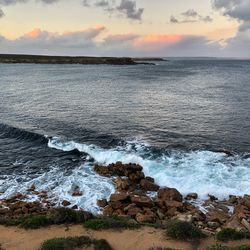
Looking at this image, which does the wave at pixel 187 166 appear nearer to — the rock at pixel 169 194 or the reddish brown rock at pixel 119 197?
the rock at pixel 169 194

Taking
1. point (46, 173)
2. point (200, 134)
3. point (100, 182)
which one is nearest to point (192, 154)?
point (200, 134)

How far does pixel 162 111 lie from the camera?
177 feet

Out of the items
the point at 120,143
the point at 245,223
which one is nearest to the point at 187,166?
the point at 120,143

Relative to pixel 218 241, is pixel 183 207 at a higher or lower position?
lower

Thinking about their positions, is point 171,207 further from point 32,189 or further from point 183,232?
point 32,189

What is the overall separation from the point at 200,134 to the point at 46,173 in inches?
742

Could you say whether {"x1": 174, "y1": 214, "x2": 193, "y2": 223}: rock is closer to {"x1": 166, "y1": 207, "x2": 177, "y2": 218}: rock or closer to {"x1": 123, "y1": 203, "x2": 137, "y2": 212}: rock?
{"x1": 166, "y1": 207, "x2": 177, "y2": 218}: rock

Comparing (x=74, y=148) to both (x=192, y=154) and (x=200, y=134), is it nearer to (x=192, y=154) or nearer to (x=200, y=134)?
(x=192, y=154)

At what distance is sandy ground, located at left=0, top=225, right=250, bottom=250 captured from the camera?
1670 centimetres

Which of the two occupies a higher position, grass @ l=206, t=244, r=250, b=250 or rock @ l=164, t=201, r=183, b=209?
grass @ l=206, t=244, r=250, b=250

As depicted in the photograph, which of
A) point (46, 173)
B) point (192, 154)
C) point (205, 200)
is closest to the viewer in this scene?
point (205, 200)

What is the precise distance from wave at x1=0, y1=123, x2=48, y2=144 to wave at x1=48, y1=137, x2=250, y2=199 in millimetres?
2169

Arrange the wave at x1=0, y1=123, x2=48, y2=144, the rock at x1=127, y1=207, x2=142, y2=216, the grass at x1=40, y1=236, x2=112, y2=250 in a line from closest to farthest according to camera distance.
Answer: the grass at x1=40, y1=236, x2=112, y2=250, the rock at x1=127, y1=207, x2=142, y2=216, the wave at x1=0, y1=123, x2=48, y2=144

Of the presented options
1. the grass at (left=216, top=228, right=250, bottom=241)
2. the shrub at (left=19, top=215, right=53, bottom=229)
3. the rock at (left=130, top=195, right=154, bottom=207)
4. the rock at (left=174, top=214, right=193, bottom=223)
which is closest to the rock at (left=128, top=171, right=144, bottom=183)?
the rock at (left=130, top=195, right=154, bottom=207)
